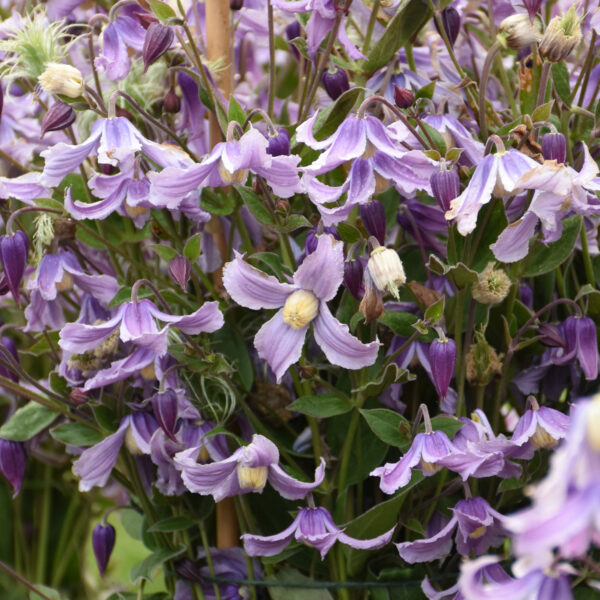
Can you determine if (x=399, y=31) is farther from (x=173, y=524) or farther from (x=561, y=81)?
(x=173, y=524)

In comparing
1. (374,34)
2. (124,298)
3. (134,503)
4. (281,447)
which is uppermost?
(374,34)

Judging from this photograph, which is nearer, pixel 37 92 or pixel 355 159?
pixel 355 159

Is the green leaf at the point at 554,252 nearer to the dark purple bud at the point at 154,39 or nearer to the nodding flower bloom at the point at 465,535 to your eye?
the nodding flower bloom at the point at 465,535

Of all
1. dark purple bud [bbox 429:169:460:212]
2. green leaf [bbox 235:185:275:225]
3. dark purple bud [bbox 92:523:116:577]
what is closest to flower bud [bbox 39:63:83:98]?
green leaf [bbox 235:185:275:225]

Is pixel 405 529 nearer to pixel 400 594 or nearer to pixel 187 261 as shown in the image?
pixel 400 594

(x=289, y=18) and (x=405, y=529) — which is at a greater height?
(x=289, y=18)

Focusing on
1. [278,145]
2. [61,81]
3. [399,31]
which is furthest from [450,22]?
[61,81]

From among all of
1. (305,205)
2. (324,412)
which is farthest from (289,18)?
(324,412)
